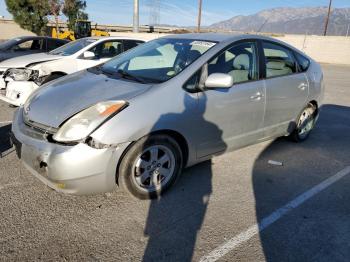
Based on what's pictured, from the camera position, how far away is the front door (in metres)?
3.55

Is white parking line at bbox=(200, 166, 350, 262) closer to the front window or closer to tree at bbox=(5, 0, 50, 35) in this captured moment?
the front window

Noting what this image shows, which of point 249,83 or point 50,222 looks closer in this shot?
point 50,222

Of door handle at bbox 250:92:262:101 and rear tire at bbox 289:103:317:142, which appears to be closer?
door handle at bbox 250:92:262:101

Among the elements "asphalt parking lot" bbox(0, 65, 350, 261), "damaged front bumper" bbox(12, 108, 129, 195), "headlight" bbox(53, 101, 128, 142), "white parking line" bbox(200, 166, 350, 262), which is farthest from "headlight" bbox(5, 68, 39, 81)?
"white parking line" bbox(200, 166, 350, 262)

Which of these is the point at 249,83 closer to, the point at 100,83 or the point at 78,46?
the point at 100,83

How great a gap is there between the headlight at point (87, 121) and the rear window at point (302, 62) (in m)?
3.02

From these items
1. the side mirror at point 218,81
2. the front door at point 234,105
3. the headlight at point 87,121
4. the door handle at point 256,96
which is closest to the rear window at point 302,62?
the front door at point 234,105

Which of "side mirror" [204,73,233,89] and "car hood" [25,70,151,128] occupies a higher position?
"side mirror" [204,73,233,89]

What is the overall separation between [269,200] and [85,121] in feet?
Result: 6.65

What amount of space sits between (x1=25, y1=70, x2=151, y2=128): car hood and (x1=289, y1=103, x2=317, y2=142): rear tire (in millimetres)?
2847

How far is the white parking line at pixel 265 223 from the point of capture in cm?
262

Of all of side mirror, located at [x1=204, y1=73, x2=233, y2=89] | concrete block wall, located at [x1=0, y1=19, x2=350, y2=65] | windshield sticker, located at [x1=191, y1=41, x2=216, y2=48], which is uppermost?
windshield sticker, located at [x1=191, y1=41, x2=216, y2=48]

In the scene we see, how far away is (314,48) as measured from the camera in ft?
103

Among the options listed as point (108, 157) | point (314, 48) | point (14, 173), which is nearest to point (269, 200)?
point (108, 157)
